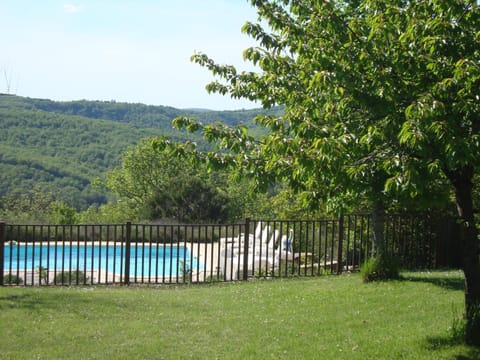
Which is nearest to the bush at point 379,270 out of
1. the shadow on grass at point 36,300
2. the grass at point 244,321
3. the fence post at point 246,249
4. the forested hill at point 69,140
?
the grass at point 244,321

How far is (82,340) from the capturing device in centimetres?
719

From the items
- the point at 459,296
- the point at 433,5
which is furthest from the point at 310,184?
the point at 459,296

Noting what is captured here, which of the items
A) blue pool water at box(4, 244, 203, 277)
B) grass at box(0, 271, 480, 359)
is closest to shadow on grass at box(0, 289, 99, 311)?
grass at box(0, 271, 480, 359)

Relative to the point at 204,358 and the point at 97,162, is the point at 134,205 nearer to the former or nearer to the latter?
the point at 204,358

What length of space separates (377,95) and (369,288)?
5.15 meters

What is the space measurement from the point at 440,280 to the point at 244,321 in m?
4.45

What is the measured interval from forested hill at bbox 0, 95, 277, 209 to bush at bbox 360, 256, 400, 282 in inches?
1741

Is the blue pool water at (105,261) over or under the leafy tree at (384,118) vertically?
under

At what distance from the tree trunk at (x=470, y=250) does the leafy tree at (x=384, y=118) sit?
0.04 feet

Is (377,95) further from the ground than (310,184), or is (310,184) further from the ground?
(377,95)

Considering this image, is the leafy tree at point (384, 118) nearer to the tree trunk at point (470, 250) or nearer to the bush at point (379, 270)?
Result: the tree trunk at point (470, 250)

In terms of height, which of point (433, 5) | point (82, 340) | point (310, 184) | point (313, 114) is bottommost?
point (82, 340)

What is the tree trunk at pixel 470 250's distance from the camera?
20.2 feet

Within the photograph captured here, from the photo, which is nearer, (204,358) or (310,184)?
(310,184)
